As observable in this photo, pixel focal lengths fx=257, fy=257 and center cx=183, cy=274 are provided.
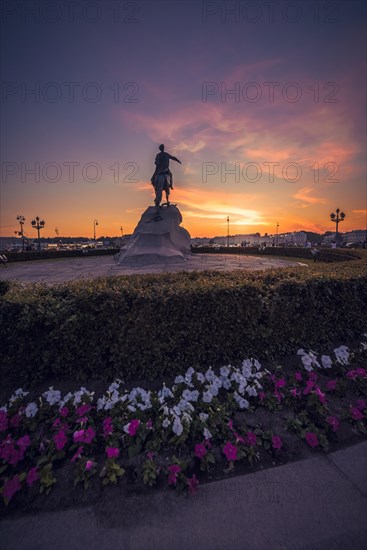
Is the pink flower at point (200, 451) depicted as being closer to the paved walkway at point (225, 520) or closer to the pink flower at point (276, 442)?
the paved walkway at point (225, 520)

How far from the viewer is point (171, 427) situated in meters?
2.73

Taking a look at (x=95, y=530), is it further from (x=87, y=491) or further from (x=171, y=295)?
(x=171, y=295)

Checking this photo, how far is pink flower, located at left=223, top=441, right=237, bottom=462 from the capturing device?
88.3 inches

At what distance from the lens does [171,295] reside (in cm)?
381

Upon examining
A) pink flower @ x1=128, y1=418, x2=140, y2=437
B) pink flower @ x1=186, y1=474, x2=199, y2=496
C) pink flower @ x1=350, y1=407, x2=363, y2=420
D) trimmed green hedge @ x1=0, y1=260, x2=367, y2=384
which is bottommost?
pink flower @ x1=186, y1=474, x2=199, y2=496

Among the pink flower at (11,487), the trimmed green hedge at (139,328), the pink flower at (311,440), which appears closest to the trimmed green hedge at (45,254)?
the trimmed green hedge at (139,328)

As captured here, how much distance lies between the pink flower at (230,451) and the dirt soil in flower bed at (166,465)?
0.17m

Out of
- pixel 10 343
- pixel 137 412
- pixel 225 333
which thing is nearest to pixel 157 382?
pixel 137 412

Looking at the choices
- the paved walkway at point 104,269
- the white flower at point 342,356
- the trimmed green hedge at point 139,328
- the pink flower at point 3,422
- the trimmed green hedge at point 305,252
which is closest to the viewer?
the pink flower at point 3,422

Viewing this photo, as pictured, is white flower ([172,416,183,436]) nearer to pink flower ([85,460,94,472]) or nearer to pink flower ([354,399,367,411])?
pink flower ([85,460,94,472])

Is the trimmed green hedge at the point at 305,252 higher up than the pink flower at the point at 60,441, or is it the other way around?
the trimmed green hedge at the point at 305,252

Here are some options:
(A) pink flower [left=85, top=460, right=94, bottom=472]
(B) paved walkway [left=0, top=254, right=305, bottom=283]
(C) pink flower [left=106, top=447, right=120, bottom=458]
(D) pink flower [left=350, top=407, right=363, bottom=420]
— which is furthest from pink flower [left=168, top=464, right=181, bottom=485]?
(B) paved walkway [left=0, top=254, right=305, bottom=283]

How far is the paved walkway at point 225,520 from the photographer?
1760 mm

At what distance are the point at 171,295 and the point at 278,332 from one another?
6.53 feet
